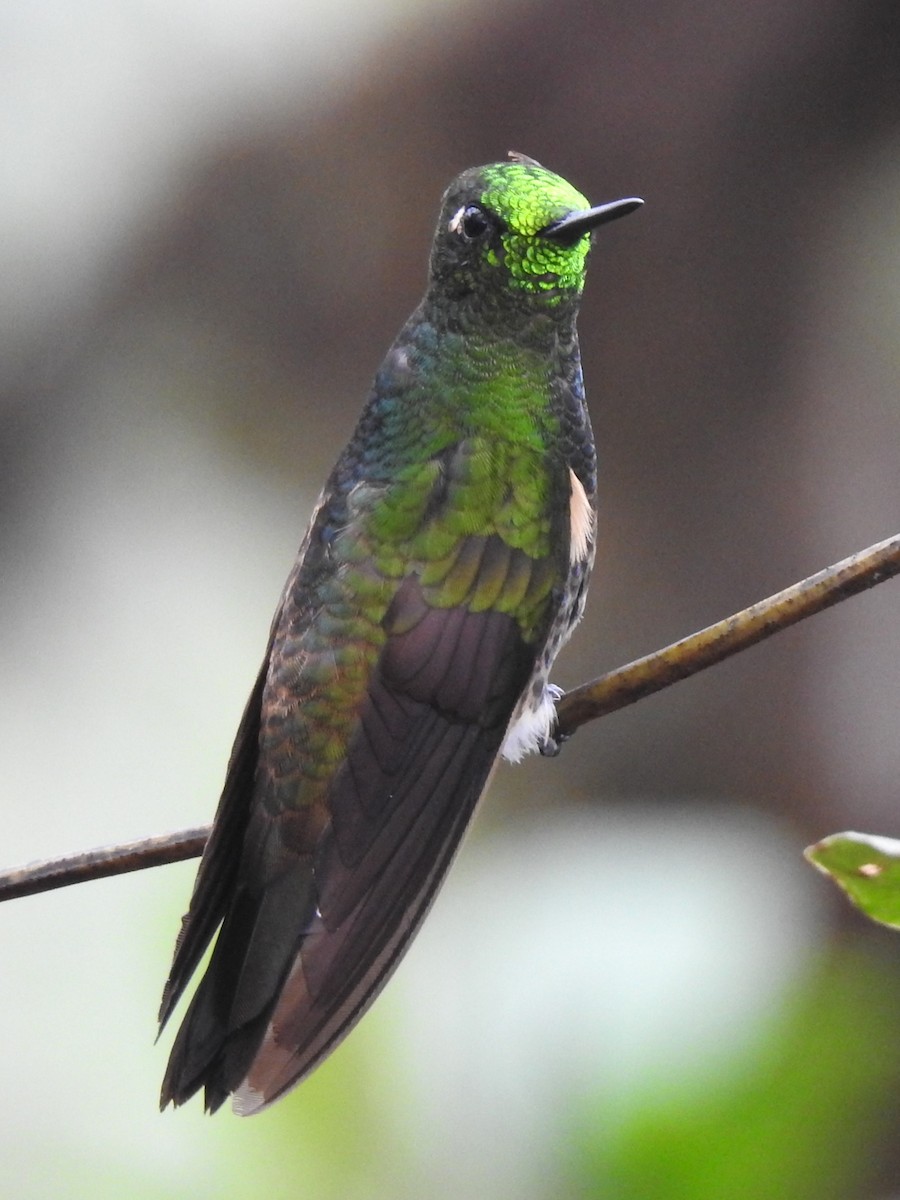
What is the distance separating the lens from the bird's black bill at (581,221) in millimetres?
1606

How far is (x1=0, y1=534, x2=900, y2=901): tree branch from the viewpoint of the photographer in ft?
4.51

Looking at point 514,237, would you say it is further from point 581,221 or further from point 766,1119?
point 766,1119

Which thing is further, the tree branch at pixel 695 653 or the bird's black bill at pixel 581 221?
the bird's black bill at pixel 581 221

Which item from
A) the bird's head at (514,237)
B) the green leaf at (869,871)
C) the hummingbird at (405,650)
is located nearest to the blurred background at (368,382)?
the hummingbird at (405,650)

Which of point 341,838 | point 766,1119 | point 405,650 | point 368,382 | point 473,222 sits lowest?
point 766,1119

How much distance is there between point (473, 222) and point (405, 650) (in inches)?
24.5

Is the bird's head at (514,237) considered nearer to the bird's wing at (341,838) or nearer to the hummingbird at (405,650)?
the hummingbird at (405,650)

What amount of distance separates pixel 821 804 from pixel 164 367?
2394 millimetres

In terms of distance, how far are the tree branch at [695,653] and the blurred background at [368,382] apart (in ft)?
4.92

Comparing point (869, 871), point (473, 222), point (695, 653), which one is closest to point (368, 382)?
point (473, 222)

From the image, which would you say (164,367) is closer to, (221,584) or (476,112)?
(221,584)

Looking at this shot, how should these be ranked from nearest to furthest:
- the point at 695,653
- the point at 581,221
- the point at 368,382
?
the point at 695,653
the point at 581,221
the point at 368,382

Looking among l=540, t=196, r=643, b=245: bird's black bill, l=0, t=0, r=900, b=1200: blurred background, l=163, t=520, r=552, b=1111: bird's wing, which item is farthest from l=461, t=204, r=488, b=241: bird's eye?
l=0, t=0, r=900, b=1200: blurred background

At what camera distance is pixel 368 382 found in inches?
167
